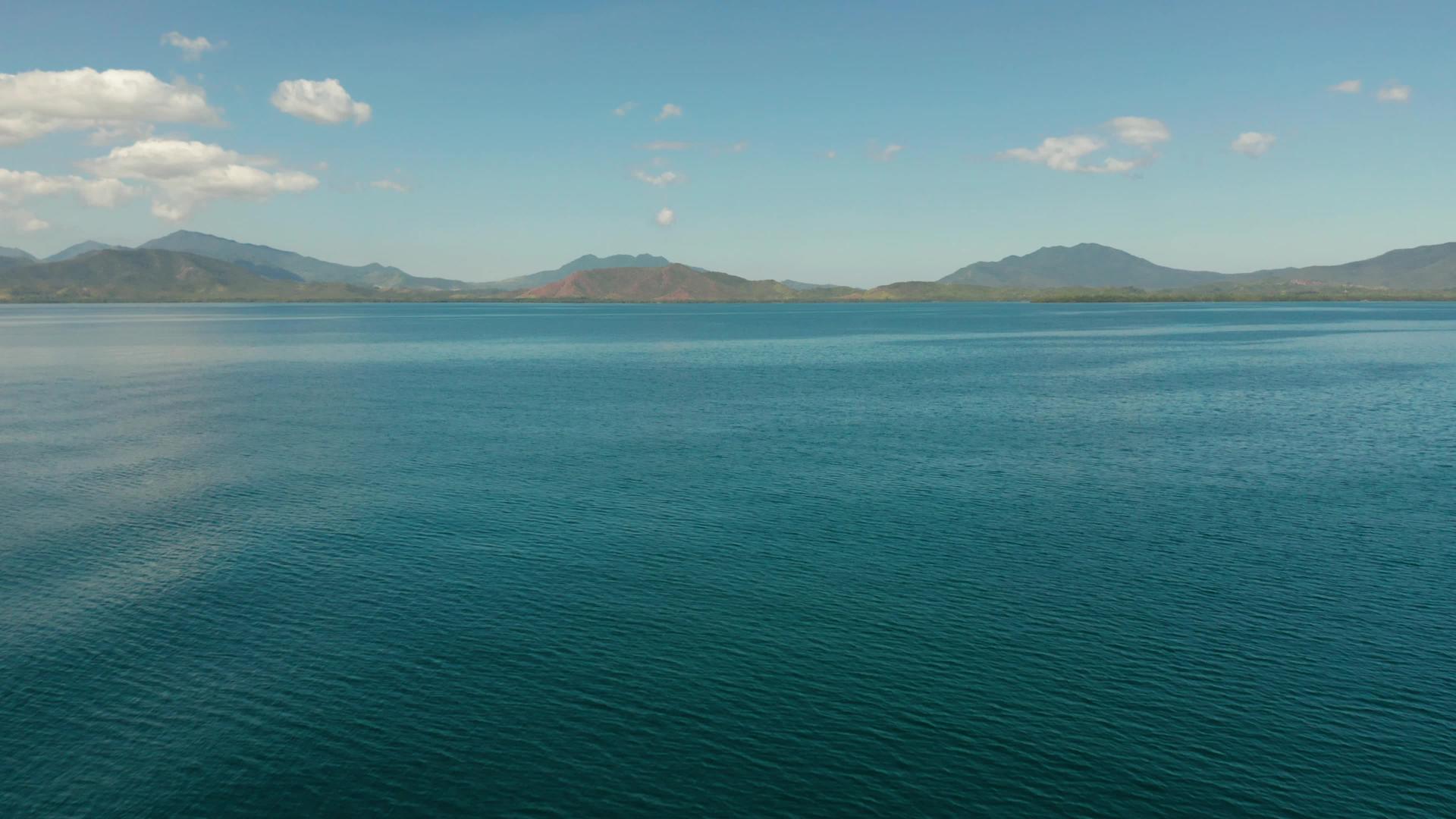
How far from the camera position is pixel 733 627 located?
184 ft

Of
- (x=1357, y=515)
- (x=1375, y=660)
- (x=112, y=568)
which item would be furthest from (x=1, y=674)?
(x=1357, y=515)

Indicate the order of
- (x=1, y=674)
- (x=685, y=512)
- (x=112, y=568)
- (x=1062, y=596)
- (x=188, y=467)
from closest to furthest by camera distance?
1. (x=1, y=674)
2. (x=1062, y=596)
3. (x=112, y=568)
4. (x=685, y=512)
5. (x=188, y=467)

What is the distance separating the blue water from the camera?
1566 inches

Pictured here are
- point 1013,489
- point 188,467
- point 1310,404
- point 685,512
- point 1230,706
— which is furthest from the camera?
point 1310,404

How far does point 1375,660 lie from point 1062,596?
17786 millimetres

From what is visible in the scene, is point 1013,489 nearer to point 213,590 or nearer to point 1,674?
point 213,590

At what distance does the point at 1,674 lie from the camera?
4956cm

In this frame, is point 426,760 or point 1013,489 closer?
point 426,760

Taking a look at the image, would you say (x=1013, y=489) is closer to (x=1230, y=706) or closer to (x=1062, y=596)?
(x=1062, y=596)

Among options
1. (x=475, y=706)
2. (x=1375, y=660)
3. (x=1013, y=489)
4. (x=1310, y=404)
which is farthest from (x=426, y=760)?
(x=1310, y=404)

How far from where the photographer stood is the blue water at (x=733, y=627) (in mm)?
39781

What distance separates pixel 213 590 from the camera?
6222cm

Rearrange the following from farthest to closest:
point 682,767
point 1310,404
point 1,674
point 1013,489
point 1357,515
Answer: point 1310,404 → point 1013,489 → point 1357,515 → point 1,674 → point 682,767

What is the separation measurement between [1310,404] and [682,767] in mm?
143168
